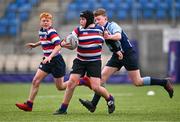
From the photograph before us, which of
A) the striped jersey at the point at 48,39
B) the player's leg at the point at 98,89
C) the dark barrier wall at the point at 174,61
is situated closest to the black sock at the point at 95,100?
the player's leg at the point at 98,89

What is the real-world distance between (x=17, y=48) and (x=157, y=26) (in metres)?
6.07

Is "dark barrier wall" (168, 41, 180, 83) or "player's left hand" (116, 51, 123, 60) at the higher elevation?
"player's left hand" (116, 51, 123, 60)

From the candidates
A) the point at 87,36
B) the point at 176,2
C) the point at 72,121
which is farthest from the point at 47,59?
the point at 176,2

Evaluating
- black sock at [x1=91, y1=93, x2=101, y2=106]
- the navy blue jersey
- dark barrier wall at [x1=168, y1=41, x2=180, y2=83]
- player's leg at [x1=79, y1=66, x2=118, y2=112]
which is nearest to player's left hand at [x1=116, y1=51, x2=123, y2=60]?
the navy blue jersey

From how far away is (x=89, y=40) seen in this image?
42.7 feet

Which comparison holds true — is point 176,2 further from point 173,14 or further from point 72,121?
point 72,121

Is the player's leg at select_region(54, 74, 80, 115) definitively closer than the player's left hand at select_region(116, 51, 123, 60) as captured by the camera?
Yes

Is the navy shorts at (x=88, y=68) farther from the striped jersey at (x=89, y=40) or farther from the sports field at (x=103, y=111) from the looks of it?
the sports field at (x=103, y=111)

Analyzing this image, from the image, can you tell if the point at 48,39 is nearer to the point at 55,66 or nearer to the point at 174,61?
the point at 55,66

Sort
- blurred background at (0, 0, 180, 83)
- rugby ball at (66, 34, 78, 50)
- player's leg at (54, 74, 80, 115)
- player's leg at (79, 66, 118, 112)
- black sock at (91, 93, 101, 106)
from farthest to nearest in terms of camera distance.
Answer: blurred background at (0, 0, 180, 83), black sock at (91, 93, 101, 106), player's leg at (79, 66, 118, 112), player's leg at (54, 74, 80, 115), rugby ball at (66, 34, 78, 50)

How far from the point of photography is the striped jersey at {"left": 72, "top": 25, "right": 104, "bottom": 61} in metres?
13.0

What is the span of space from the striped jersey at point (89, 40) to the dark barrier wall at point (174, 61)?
13.8m

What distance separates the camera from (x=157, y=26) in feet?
93.4

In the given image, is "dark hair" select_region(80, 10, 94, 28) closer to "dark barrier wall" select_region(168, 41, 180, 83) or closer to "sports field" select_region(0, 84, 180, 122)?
"sports field" select_region(0, 84, 180, 122)
